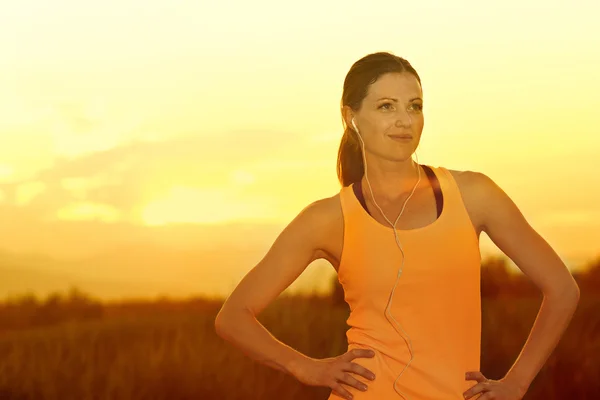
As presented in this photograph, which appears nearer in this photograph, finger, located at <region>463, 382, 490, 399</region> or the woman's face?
finger, located at <region>463, 382, 490, 399</region>

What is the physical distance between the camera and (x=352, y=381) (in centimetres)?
294

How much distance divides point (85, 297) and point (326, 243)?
4.14 metres

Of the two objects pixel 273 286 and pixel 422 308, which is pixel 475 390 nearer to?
pixel 422 308

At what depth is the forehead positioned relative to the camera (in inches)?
120

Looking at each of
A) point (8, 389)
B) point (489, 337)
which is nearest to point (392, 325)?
point (489, 337)

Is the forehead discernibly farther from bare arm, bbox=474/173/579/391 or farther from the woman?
bare arm, bbox=474/173/579/391

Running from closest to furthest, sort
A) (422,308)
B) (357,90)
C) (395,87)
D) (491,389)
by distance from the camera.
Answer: (422,308) → (491,389) → (395,87) → (357,90)

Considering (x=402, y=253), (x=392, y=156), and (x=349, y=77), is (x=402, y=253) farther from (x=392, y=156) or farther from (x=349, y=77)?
(x=349, y=77)

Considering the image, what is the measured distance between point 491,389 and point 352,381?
45 cm

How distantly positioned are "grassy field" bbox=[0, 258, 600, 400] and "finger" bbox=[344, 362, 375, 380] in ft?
7.73

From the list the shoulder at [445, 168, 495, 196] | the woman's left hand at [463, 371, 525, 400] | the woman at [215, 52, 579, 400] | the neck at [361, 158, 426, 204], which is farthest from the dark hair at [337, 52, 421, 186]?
the woman's left hand at [463, 371, 525, 400]

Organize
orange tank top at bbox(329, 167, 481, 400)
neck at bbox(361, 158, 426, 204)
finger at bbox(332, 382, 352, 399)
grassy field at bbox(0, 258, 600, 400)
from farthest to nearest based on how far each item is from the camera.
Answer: grassy field at bbox(0, 258, 600, 400)
neck at bbox(361, 158, 426, 204)
finger at bbox(332, 382, 352, 399)
orange tank top at bbox(329, 167, 481, 400)

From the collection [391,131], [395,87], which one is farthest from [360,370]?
[395,87]

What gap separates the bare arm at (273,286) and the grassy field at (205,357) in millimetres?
2040
